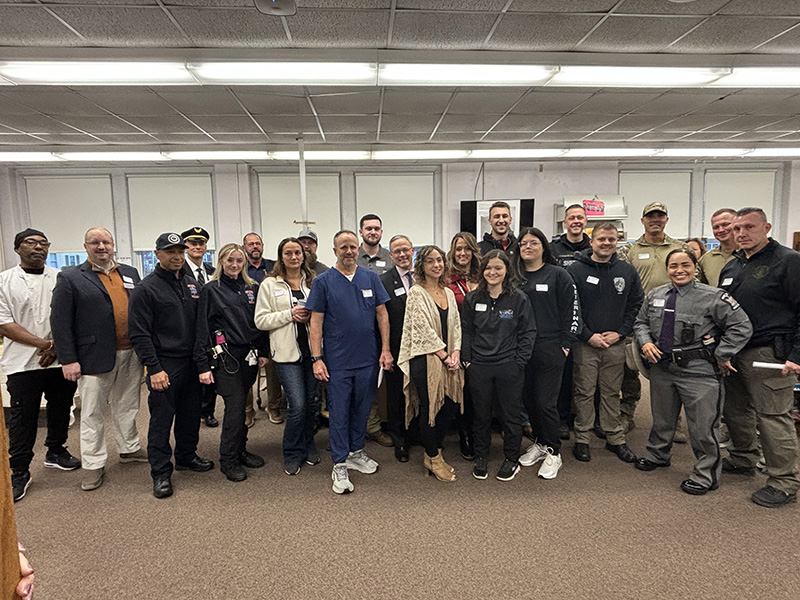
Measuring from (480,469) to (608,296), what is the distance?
61.0 inches

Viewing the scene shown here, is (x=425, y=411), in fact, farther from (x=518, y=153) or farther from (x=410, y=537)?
(x=518, y=153)

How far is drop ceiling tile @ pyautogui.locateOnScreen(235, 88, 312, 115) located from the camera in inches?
180

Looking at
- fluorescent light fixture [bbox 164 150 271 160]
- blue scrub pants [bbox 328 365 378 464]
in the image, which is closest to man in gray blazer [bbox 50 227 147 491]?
blue scrub pants [bbox 328 365 378 464]

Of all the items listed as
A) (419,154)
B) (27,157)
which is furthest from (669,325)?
(27,157)

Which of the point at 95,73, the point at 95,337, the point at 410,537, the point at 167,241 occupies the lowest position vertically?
the point at 410,537

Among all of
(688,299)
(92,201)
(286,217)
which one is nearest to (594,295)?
(688,299)

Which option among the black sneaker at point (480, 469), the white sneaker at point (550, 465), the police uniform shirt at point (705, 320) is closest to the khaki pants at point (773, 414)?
the police uniform shirt at point (705, 320)

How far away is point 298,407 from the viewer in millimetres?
2984

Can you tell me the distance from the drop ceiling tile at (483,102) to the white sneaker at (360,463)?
3.77 meters

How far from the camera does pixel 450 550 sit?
221 cm

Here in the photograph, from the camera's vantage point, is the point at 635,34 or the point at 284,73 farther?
the point at 284,73

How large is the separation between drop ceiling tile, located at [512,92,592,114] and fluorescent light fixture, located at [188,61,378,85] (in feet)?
6.23

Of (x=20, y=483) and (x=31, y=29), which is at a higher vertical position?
(x=31, y=29)

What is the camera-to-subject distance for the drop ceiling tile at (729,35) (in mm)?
3373
